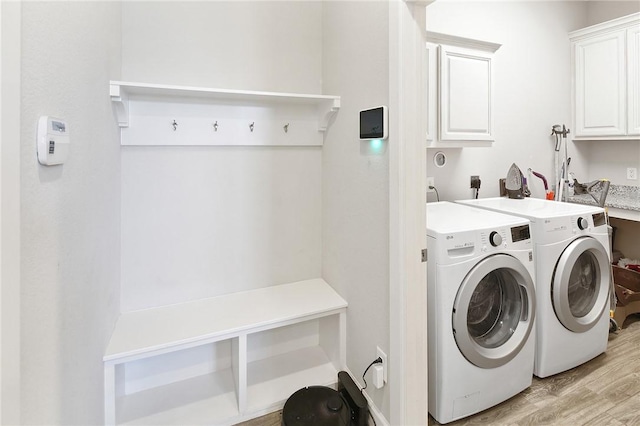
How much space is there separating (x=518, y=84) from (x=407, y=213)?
8.00 ft

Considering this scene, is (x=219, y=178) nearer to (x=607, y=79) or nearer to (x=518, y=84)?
(x=518, y=84)

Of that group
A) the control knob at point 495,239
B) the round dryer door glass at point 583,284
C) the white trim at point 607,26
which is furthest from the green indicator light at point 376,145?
the white trim at point 607,26

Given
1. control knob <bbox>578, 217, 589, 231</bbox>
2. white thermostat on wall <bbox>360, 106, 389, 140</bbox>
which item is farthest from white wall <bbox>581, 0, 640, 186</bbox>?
white thermostat on wall <bbox>360, 106, 389, 140</bbox>

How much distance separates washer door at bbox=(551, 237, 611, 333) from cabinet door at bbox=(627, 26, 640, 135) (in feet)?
4.81

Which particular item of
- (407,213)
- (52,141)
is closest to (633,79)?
(407,213)

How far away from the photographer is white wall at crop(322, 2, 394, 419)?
1.57 meters

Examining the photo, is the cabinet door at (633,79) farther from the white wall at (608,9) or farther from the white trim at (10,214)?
the white trim at (10,214)

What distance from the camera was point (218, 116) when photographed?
1949 mm

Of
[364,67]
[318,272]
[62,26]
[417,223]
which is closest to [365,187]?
[417,223]

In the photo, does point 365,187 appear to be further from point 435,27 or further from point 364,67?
point 435,27

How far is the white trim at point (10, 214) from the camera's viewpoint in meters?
0.64

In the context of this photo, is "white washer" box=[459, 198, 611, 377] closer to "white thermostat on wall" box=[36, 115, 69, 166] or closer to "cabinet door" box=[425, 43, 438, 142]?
"cabinet door" box=[425, 43, 438, 142]

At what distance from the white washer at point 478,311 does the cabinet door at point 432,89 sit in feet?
2.04

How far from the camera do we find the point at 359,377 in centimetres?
183
